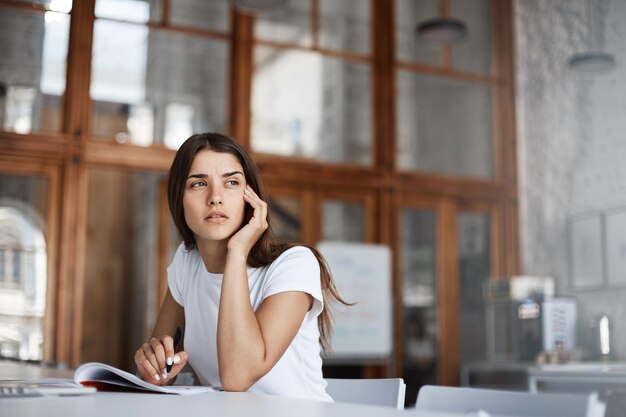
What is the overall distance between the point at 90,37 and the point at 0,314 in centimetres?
208

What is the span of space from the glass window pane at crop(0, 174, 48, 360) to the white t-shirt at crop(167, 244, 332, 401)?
4.03 meters

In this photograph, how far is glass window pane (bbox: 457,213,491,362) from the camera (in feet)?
22.7

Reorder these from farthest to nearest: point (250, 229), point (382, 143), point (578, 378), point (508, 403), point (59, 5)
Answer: point (382, 143)
point (59, 5)
point (578, 378)
point (250, 229)
point (508, 403)

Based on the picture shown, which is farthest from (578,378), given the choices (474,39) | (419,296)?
(474,39)

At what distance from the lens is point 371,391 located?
192 centimetres

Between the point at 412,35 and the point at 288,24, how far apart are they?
1153 mm

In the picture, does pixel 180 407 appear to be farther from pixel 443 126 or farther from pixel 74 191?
pixel 443 126

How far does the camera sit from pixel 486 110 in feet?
24.1

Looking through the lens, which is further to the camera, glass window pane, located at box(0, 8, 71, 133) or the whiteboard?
the whiteboard

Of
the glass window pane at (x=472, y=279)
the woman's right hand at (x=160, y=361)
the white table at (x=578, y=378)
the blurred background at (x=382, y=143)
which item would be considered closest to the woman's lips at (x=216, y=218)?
the woman's right hand at (x=160, y=361)

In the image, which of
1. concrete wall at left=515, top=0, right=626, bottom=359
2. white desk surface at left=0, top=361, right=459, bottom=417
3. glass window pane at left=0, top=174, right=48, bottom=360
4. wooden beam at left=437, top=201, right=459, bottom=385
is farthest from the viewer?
wooden beam at left=437, top=201, right=459, bottom=385

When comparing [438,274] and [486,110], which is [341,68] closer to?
[486,110]

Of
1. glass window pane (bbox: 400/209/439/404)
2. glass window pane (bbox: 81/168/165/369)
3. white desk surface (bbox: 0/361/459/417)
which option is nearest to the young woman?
white desk surface (bbox: 0/361/459/417)

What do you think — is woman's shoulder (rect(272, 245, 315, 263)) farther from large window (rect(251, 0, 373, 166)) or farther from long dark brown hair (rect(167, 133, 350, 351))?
large window (rect(251, 0, 373, 166))
